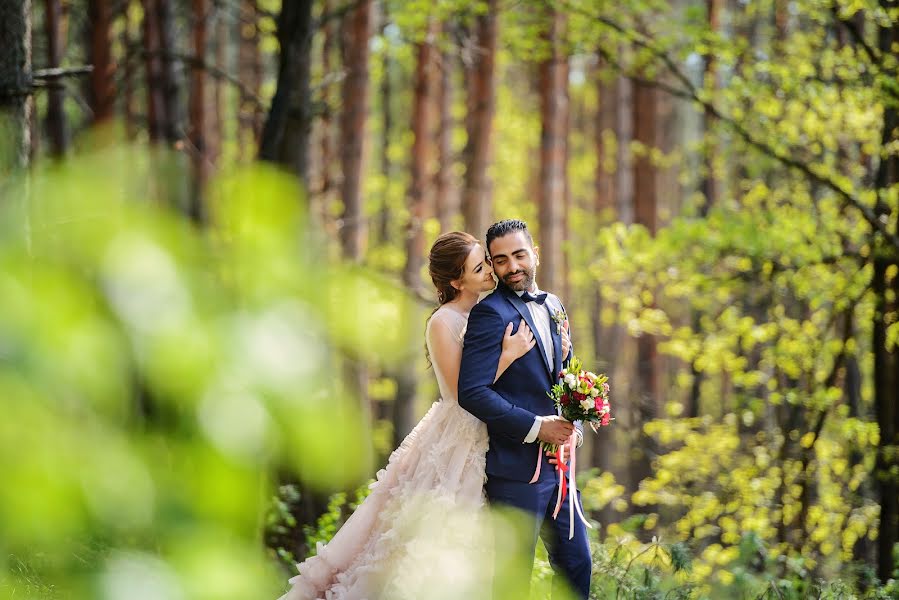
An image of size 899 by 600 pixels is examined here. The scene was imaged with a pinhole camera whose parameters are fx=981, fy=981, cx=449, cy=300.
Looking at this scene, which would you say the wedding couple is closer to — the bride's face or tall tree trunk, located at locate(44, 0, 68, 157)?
the bride's face

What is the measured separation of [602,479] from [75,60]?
12.4m

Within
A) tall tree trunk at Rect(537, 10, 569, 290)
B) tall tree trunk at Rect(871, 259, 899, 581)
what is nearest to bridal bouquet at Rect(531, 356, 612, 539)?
tall tree trunk at Rect(871, 259, 899, 581)

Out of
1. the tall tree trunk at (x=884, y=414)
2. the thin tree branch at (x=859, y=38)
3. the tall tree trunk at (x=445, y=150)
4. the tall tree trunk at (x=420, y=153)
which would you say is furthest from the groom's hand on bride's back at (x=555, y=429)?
the tall tree trunk at (x=445, y=150)

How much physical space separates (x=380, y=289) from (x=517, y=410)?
11.1ft

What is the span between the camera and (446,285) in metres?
3.95

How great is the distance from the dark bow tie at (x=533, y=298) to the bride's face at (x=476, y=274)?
19cm

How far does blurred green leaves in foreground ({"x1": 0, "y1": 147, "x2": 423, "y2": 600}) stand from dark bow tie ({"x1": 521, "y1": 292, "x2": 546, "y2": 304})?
285 cm

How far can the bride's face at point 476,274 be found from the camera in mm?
3867

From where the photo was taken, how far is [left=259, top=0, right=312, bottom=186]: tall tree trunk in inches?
243

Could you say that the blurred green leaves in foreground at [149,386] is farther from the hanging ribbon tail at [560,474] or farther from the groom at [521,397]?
the hanging ribbon tail at [560,474]

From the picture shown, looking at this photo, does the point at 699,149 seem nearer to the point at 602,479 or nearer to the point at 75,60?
the point at 602,479

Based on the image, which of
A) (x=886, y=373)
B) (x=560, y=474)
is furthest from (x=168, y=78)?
(x=560, y=474)

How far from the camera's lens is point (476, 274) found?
389 cm

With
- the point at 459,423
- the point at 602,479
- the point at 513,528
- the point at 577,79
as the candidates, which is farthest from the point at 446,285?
the point at 577,79
